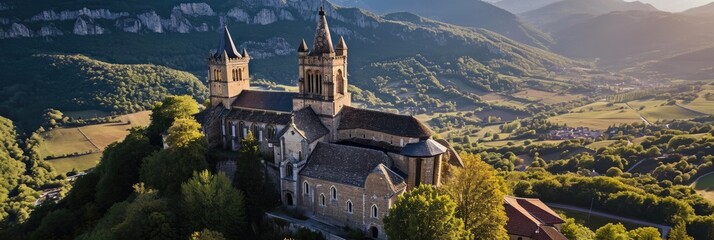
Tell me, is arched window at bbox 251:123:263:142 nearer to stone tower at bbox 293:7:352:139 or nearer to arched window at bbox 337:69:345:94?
stone tower at bbox 293:7:352:139

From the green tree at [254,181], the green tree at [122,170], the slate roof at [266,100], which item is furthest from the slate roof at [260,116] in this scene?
the green tree at [122,170]

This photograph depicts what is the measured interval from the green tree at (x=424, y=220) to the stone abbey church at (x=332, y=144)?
717cm

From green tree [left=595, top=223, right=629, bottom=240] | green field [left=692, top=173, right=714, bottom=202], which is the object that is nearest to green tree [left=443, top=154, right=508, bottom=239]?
green tree [left=595, top=223, right=629, bottom=240]

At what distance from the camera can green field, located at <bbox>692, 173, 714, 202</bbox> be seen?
93750 millimetres

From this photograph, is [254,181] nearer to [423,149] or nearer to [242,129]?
[242,129]

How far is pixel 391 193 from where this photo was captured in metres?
50.1

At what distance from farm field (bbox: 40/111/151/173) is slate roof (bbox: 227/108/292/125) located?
310 ft

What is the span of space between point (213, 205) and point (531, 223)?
37.8 m

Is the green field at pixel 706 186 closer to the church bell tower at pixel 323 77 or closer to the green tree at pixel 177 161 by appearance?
the church bell tower at pixel 323 77

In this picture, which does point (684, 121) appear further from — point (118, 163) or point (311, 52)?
point (118, 163)

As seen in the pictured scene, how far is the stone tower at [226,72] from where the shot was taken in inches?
2891

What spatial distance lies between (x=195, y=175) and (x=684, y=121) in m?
185

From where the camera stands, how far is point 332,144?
58.1 meters

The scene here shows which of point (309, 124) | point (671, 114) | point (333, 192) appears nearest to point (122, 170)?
point (309, 124)
